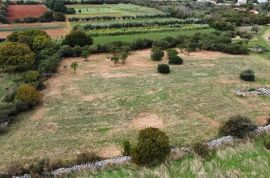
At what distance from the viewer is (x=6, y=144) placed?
30188 mm

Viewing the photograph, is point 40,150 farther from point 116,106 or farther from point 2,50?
point 2,50

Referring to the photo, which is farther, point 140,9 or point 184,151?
point 140,9

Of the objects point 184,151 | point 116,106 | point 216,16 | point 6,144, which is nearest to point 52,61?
point 116,106

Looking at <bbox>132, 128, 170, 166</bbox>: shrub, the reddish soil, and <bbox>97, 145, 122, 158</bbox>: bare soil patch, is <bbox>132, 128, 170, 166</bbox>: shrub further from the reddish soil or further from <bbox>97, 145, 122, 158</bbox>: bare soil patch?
the reddish soil

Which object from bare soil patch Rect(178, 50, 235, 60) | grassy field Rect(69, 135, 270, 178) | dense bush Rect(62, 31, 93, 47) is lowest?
bare soil patch Rect(178, 50, 235, 60)

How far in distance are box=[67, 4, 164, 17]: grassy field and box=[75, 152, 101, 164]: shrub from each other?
6330cm

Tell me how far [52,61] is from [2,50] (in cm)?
626

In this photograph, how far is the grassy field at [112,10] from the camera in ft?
294

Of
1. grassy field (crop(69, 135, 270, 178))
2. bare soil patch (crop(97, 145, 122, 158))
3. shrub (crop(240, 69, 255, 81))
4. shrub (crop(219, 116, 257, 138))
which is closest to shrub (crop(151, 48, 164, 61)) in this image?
shrub (crop(240, 69, 255, 81))

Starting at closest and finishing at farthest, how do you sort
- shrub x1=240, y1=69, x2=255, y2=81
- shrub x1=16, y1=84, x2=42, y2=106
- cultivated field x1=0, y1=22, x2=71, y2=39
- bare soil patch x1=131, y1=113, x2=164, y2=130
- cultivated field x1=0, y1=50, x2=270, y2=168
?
cultivated field x1=0, y1=50, x2=270, y2=168, bare soil patch x1=131, y1=113, x2=164, y2=130, shrub x1=16, y1=84, x2=42, y2=106, shrub x1=240, y1=69, x2=255, y2=81, cultivated field x1=0, y1=22, x2=71, y2=39

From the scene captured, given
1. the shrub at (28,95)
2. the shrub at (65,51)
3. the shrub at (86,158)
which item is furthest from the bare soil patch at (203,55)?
the shrub at (86,158)

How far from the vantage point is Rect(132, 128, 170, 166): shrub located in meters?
25.9

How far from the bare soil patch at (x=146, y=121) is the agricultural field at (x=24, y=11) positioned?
177ft

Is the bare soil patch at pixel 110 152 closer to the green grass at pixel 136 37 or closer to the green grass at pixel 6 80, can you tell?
the green grass at pixel 6 80
